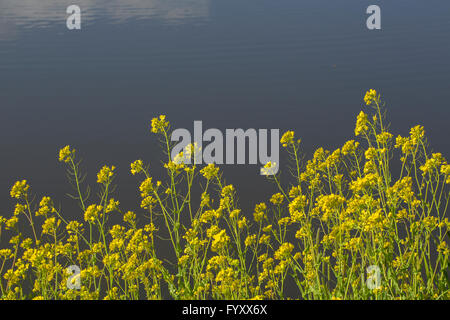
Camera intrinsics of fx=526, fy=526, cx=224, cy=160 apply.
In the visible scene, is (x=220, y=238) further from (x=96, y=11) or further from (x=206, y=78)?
(x=96, y=11)

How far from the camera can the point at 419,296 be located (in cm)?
331

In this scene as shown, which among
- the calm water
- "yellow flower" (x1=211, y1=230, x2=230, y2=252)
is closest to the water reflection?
the calm water

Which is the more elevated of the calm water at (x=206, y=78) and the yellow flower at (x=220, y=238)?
the calm water at (x=206, y=78)

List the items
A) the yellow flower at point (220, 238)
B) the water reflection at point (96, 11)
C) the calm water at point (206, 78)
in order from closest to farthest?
the yellow flower at point (220, 238) < the calm water at point (206, 78) < the water reflection at point (96, 11)

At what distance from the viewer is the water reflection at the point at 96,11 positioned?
64.5 feet

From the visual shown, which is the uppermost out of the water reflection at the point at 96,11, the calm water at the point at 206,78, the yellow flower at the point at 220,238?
the water reflection at the point at 96,11

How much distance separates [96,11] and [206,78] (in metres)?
11.7

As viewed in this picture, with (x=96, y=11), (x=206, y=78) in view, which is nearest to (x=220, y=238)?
(x=206, y=78)

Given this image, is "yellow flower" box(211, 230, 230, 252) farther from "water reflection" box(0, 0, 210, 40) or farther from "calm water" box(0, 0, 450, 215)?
"water reflection" box(0, 0, 210, 40)

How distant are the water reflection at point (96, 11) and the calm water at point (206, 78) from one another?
6.4 inches

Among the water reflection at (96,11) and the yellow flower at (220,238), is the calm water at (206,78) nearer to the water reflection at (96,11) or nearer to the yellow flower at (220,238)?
the water reflection at (96,11)

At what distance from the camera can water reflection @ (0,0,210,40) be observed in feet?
64.5

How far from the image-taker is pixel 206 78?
41.7 feet

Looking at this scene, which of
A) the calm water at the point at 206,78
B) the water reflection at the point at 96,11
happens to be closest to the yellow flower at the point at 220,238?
the calm water at the point at 206,78
